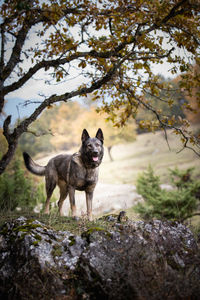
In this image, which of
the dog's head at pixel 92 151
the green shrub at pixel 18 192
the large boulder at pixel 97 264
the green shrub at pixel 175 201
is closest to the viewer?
the large boulder at pixel 97 264

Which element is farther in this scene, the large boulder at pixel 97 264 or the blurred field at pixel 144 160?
the blurred field at pixel 144 160

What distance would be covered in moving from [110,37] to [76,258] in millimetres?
3994

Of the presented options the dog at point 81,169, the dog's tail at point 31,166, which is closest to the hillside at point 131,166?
the dog's tail at point 31,166

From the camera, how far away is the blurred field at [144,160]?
2456 centimetres

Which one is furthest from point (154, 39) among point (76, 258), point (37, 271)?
point (37, 271)

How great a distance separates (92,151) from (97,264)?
221 cm

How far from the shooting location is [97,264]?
3.44 m

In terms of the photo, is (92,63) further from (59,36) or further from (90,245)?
(90,245)

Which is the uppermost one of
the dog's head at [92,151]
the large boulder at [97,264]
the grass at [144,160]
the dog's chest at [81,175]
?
the grass at [144,160]

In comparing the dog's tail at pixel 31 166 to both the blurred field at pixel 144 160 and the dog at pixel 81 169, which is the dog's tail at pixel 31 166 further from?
the blurred field at pixel 144 160

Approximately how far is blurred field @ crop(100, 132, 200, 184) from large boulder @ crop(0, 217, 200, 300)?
54.0 feet

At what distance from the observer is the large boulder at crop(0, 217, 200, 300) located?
3103 mm

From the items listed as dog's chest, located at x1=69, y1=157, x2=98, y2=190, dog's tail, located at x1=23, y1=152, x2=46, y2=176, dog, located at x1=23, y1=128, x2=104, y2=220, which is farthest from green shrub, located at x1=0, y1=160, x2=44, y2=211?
dog's chest, located at x1=69, y1=157, x2=98, y2=190

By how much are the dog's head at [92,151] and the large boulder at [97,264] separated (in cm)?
149
